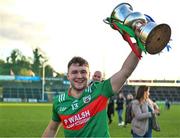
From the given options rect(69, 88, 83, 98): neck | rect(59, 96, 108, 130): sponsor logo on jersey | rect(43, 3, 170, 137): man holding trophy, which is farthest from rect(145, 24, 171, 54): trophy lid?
rect(69, 88, 83, 98): neck

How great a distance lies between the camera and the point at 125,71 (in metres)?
4.34

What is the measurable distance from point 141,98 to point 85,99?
5624 millimetres

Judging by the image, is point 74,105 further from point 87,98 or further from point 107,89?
point 107,89

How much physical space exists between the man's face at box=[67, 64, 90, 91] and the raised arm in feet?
0.94

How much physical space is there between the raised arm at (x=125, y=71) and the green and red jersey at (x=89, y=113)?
0.06 metres

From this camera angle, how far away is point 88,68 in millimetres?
4629

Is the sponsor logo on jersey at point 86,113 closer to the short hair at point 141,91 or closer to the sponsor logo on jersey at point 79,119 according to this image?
the sponsor logo on jersey at point 79,119

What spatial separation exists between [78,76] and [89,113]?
356mm

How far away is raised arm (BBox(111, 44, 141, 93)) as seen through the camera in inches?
167

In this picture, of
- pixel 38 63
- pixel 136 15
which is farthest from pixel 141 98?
pixel 38 63

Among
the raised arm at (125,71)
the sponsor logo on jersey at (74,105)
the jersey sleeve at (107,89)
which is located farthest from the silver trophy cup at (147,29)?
the sponsor logo on jersey at (74,105)

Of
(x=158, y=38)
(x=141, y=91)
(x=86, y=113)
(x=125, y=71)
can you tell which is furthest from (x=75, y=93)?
(x=141, y=91)

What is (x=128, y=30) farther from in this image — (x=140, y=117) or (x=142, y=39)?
(x=140, y=117)

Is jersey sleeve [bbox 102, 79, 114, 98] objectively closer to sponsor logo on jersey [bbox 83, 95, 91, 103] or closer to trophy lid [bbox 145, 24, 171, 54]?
sponsor logo on jersey [bbox 83, 95, 91, 103]
